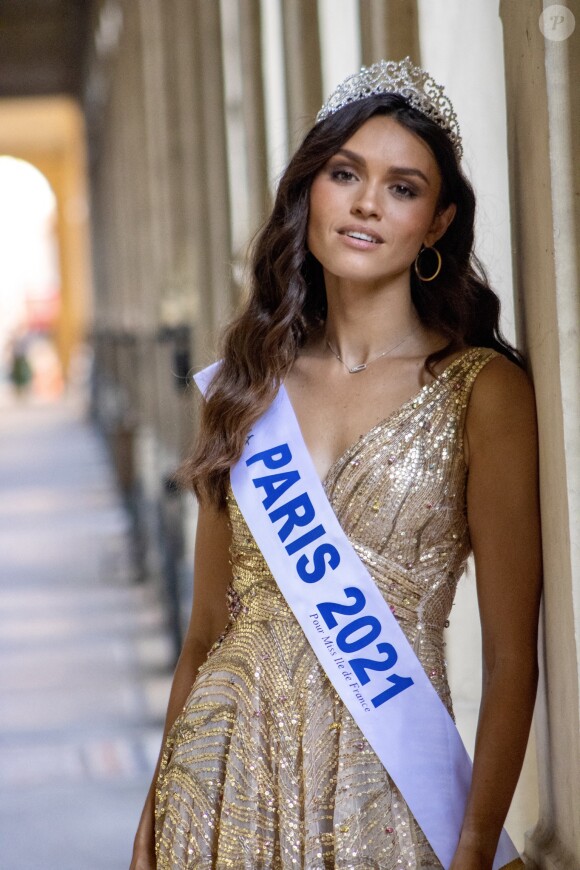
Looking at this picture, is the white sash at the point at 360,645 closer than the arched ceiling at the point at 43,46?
Yes

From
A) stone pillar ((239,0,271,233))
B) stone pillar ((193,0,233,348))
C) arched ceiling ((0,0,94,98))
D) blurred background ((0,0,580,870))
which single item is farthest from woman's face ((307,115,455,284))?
arched ceiling ((0,0,94,98))

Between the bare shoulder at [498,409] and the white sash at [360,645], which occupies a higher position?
the bare shoulder at [498,409]

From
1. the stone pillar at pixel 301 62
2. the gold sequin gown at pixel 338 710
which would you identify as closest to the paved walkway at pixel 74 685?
the stone pillar at pixel 301 62

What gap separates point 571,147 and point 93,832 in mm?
3363

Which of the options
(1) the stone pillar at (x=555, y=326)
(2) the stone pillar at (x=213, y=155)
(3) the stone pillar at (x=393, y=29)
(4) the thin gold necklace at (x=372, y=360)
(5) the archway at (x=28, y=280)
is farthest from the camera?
(5) the archway at (x=28, y=280)

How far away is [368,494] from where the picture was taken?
1.84 metres

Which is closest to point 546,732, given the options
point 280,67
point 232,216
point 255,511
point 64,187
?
point 255,511

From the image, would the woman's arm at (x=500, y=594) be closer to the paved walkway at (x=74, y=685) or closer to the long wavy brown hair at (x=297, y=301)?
the long wavy brown hair at (x=297, y=301)

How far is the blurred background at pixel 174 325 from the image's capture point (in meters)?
1.81

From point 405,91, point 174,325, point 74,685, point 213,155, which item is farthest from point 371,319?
point 174,325

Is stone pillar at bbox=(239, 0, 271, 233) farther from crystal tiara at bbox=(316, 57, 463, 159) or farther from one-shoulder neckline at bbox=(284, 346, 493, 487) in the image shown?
one-shoulder neckline at bbox=(284, 346, 493, 487)

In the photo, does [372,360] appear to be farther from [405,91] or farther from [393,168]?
[405,91]

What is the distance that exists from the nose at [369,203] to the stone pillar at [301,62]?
162cm

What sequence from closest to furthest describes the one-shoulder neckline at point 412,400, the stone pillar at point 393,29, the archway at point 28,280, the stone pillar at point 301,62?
the one-shoulder neckline at point 412,400 < the stone pillar at point 393,29 < the stone pillar at point 301,62 < the archway at point 28,280
